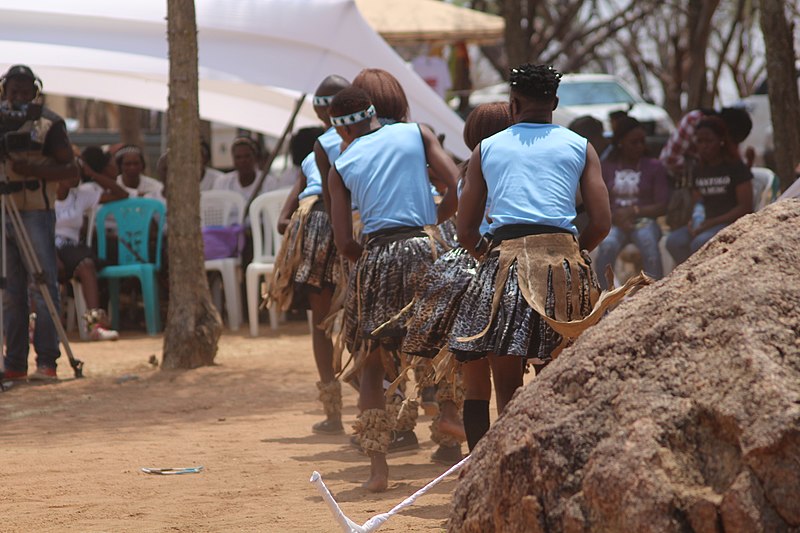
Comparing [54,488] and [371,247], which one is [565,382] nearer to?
[371,247]

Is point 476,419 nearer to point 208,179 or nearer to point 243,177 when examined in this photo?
point 243,177

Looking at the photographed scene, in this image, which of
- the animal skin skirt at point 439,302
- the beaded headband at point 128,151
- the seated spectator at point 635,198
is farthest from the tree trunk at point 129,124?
the animal skin skirt at point 439,302

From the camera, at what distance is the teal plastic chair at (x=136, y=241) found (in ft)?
39.0

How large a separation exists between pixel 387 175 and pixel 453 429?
1179mm

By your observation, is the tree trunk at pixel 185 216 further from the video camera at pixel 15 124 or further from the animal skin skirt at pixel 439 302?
the animal skin skirt at pixel 439 302

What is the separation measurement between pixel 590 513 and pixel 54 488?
3.33 metres

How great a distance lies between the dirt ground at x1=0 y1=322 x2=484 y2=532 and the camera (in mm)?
4934

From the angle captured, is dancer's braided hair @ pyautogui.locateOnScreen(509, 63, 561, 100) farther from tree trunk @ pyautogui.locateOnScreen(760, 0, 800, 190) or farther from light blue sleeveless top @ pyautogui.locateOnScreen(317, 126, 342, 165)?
tree trunk @ pyautogui.locateOnScreen(760, 0, 800, 190)

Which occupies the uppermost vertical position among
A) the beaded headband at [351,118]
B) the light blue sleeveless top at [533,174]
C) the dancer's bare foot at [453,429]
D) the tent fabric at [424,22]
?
the tent fabric at [424,22]

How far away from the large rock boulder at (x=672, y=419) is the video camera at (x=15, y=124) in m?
5.74

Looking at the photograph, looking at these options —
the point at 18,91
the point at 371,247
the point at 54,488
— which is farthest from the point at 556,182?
the point at 18,91

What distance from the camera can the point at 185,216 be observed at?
9734 millimetres

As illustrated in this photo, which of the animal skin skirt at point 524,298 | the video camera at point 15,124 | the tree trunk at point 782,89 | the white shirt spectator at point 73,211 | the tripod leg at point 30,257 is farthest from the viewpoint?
the white shirt spectator at point 73,211

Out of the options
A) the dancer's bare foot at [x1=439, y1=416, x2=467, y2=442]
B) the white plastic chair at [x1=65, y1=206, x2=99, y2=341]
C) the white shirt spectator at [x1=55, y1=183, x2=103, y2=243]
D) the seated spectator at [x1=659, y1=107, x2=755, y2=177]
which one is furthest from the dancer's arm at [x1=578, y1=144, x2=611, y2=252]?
the white shirt spectator at [x1=55, y1=183, x2=103, y2=243]
